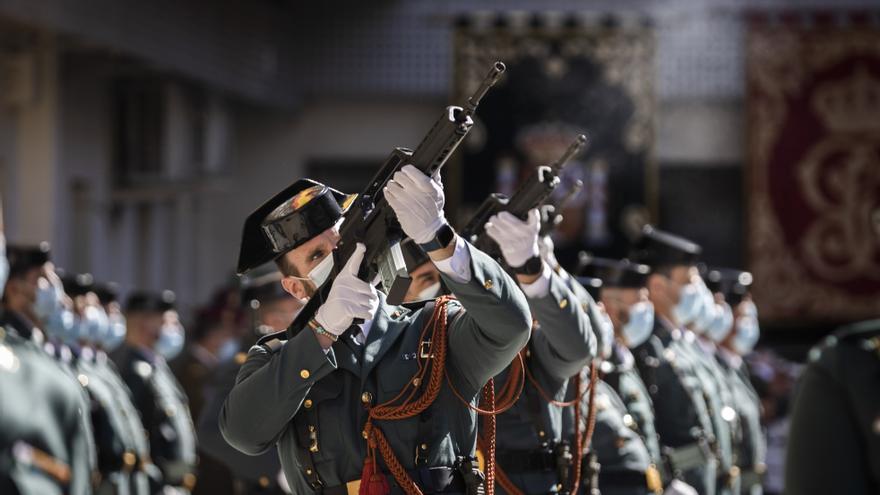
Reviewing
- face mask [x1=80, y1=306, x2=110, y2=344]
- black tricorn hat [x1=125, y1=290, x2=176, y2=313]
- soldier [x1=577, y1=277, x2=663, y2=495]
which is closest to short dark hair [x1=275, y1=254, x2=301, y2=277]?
soldier [x1=577, y1=277, x2=663, y2=495]

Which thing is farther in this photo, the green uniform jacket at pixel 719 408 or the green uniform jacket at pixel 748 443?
the green uniform jacket at pixel 748 443

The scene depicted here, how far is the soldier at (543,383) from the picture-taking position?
3510mm

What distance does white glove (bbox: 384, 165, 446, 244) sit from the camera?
2875 mm

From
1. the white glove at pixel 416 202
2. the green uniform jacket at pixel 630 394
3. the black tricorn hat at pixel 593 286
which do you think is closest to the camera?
the white glove at pixel 416 202

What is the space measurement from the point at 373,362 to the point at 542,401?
991mm

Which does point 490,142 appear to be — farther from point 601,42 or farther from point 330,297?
point 330,297

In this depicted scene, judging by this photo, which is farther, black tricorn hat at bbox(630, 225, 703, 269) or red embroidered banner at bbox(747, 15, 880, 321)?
red embroidered banner at bbox(747, 15, 880, 321)

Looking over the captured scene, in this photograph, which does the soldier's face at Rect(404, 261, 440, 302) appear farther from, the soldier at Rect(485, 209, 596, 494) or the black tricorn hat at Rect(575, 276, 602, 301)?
the black tricorn hat at Rect(575, 276, 602, 301)

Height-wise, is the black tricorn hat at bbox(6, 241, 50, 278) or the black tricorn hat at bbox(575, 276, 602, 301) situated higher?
the black tricorn hat at bbox(575, 276, 602, 301)

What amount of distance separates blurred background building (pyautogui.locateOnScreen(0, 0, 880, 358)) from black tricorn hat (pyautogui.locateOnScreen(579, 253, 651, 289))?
6.25 metres

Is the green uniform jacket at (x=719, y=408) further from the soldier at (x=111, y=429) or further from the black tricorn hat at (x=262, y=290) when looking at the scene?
the soldier at (x=111, y=429)

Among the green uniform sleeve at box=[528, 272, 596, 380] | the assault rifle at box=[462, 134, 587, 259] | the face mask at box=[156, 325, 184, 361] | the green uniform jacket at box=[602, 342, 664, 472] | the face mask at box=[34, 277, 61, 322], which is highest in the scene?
the assault rifle at box=[462, 134, 587, 259]

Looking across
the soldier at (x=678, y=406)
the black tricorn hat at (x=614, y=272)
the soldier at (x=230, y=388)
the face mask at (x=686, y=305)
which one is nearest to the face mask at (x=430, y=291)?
the soldier at (x=230, y=388)

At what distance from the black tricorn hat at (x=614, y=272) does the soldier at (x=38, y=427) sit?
3303 millimetres
